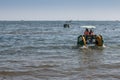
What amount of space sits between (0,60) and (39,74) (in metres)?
5.29

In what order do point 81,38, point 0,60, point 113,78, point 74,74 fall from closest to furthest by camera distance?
point 113,78, point 74,74, point 0,60, point 81,38

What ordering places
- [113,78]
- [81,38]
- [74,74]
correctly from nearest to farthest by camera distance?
[113,78], [74,74], [81,38]

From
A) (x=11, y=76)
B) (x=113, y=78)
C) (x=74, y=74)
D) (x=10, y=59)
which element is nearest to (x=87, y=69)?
(x=74, y=74)

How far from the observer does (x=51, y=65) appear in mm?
17547

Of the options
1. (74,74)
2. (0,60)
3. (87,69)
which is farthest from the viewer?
(0,60)

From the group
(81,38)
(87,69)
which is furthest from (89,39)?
(87,69)

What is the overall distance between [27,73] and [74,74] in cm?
220

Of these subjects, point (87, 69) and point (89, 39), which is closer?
point (87, 69)

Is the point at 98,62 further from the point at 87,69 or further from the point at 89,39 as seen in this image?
the point at 89,39

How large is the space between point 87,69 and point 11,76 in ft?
13.0

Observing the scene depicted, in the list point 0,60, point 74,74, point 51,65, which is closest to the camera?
point 74,74

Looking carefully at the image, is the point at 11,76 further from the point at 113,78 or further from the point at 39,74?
the point at 113,78

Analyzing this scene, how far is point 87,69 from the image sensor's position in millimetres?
16234

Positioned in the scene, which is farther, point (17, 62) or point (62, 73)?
point (17, 62)
